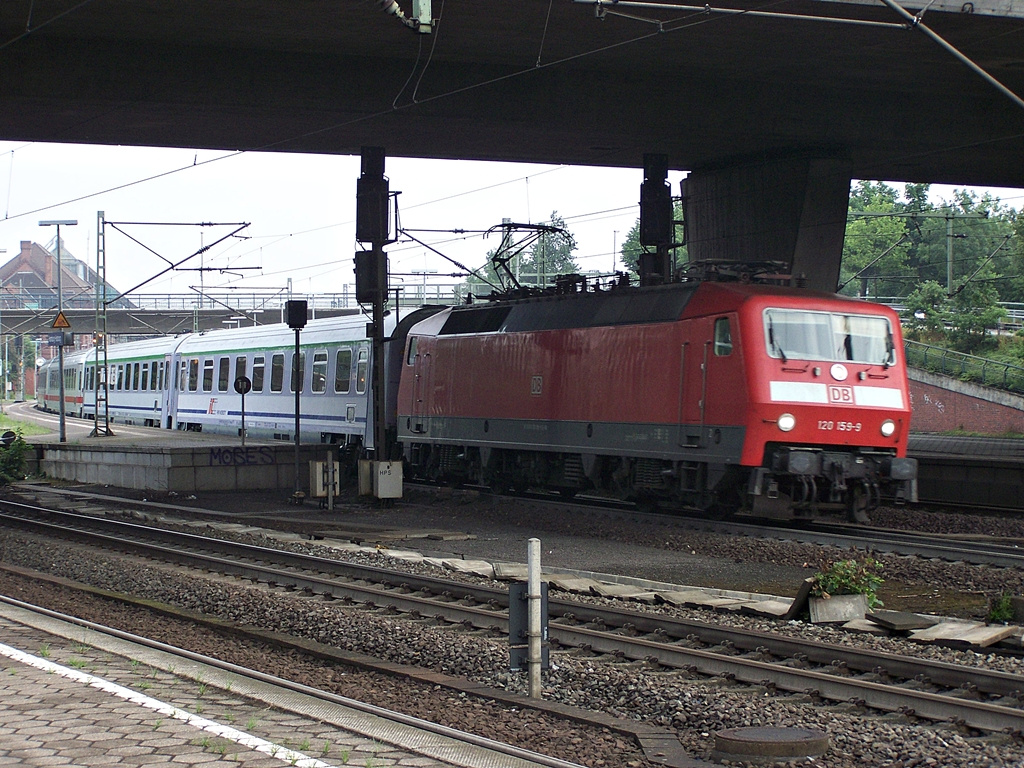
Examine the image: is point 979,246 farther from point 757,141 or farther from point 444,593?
point 444,593

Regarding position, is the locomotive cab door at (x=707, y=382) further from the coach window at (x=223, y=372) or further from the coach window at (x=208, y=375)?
the coach window at (x=208, y=375)

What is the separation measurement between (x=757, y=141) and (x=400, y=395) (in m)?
10.2

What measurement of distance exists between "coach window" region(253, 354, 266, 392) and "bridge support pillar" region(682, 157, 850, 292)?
1249 centimetres

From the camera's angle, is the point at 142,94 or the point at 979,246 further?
the point at 979,246

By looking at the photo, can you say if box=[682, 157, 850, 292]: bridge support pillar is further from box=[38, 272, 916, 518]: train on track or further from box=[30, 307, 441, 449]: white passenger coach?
box=[30, 307, 441, 449]: white passenger coach

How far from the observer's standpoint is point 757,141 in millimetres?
28062

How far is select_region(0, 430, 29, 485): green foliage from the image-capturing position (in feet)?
97.9

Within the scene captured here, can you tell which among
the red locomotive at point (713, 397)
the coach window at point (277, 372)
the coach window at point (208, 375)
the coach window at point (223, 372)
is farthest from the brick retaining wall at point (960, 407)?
the red locomotive at point (713, 397)

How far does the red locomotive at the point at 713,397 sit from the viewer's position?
16.4 meters

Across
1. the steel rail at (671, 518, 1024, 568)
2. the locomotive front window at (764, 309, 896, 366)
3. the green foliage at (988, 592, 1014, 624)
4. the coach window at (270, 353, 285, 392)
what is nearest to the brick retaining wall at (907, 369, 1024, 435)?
the coach window at (270, 353, 285, 392)

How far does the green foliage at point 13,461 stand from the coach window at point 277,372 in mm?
6398

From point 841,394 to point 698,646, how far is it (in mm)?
8004

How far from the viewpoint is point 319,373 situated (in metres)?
30.0

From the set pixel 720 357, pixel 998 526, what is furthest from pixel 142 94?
pixel 998 526
